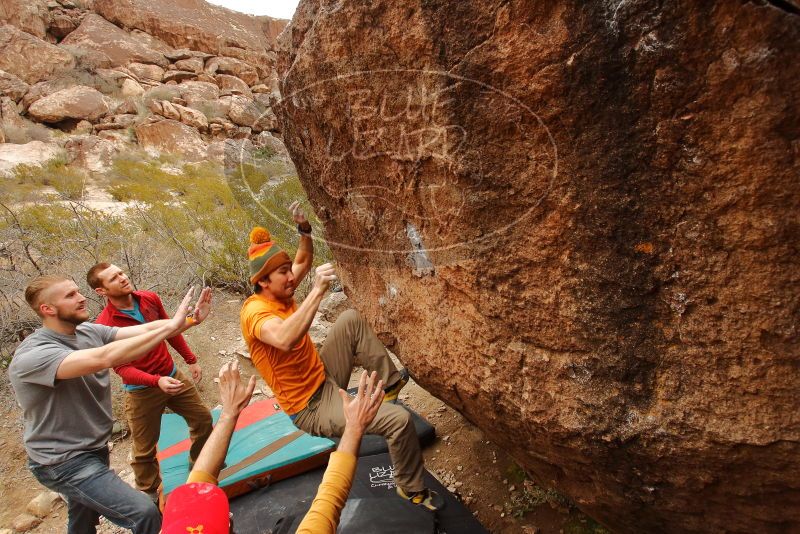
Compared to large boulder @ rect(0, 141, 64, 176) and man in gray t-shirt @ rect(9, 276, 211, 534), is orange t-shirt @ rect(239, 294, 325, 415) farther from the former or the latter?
large boulder @ rect(0, 141, 64, 176)

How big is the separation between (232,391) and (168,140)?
16.8 meters

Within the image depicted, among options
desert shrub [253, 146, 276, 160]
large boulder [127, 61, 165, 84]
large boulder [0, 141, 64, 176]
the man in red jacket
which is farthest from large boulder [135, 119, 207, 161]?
the man in red jacket

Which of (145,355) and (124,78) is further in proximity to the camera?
(124,78)

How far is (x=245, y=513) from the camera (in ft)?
8.52

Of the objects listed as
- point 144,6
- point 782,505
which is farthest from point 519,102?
point 144,6

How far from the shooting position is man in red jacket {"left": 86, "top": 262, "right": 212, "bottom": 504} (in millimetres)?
2490

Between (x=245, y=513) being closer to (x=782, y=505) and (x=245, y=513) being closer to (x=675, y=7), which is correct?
(x=782, y=505)

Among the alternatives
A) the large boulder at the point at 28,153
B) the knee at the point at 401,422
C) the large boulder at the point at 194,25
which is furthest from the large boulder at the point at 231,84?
the knee at the point at 401,422

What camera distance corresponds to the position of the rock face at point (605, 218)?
1.04 metres

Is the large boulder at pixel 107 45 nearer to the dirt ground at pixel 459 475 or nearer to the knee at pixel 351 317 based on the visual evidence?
the dirt ground at pixel 459 475

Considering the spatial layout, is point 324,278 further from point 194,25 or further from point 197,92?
point 194,25

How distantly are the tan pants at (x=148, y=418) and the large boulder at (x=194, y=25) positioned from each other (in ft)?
85.0

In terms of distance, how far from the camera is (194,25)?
24.9 metres

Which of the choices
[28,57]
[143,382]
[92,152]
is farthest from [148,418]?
[28,57]
